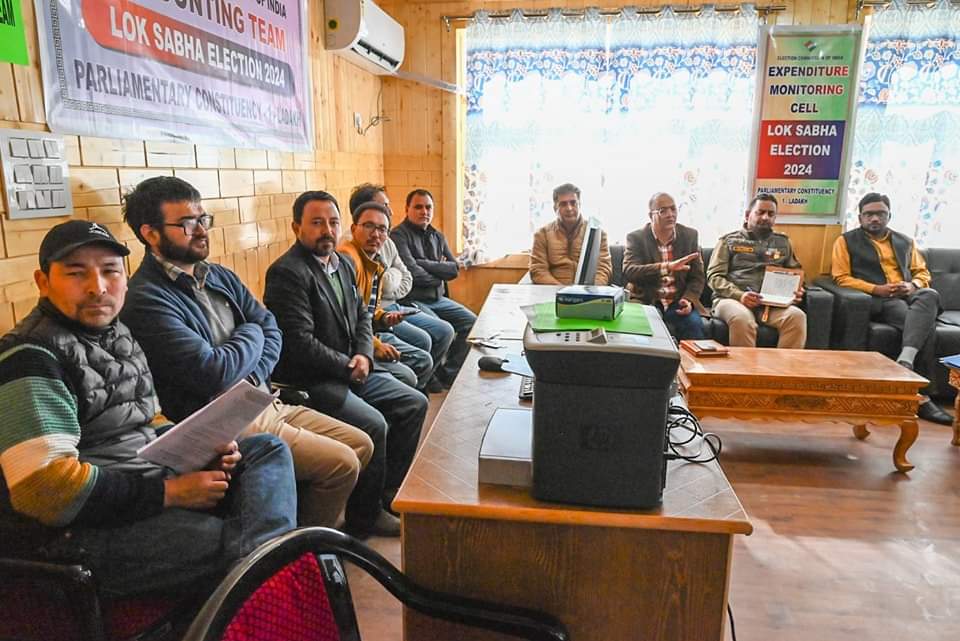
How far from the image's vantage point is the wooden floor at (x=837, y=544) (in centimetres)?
179

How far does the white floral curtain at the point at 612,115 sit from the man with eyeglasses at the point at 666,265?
445mm

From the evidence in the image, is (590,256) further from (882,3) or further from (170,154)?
(882,3)

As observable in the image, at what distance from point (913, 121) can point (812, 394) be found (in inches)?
101

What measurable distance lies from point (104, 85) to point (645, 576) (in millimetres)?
1900

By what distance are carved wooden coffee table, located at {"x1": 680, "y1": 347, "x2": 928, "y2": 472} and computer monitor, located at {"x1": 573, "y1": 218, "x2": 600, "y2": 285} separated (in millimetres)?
966

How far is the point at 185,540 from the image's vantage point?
1297 millimetres

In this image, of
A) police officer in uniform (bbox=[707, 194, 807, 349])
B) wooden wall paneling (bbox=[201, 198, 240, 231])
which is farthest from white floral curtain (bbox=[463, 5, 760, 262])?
wooden wall paneling (bbox=[201, 198, 240, 231])

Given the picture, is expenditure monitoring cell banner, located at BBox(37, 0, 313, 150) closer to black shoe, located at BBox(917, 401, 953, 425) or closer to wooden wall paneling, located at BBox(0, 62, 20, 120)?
wooden wall paneling, located at BBox(0, 62, 20, 120)

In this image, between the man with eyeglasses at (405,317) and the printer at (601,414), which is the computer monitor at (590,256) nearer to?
the printer at (601,414)

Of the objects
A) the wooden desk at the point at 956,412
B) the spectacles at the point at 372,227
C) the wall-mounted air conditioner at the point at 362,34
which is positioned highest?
the wall-mounted air conditioner at the point at 362,34

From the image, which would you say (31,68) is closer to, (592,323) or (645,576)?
(592,323)

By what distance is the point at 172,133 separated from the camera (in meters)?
2.17

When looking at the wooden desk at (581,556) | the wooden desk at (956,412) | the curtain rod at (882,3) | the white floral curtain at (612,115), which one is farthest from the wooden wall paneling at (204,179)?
the curtain rod at (882,3)

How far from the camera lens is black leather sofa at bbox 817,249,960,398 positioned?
3498 mm
